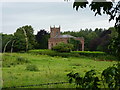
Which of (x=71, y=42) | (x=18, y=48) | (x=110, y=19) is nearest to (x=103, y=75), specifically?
(x=110, y=19)

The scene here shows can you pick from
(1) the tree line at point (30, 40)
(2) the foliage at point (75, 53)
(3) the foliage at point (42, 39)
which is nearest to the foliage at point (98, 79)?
(1) the tree line at point (30, 40)

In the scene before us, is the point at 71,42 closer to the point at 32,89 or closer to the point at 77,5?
the point at 32,89

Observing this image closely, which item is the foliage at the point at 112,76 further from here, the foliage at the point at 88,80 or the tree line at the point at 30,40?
the tree line at the point at 30,40

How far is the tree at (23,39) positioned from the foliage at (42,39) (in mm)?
521

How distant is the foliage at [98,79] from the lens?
93 cm

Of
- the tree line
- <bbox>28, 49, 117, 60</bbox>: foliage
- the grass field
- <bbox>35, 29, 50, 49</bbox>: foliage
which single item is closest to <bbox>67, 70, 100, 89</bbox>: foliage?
the grass field

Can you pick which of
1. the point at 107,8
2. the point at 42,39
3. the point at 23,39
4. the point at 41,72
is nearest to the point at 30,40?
the point at 23,39

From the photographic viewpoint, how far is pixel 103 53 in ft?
39.3

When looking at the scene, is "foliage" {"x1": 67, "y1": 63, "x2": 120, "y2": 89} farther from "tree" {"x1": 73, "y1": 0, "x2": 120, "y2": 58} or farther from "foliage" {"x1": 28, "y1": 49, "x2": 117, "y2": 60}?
"foliage" {"x1": 28, "y1": 49, "x2": 117, "y2": 60}

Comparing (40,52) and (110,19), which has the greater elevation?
(110,19)

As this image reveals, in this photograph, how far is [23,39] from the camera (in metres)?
13.1

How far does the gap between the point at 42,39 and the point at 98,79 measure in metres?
11.4

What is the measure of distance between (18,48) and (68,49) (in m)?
3.04

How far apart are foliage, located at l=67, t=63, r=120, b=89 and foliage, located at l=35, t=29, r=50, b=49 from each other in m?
11.0
